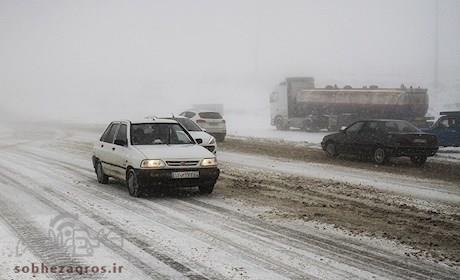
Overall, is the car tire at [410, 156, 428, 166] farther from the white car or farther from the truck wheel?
the truck wheel

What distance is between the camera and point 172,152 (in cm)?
959

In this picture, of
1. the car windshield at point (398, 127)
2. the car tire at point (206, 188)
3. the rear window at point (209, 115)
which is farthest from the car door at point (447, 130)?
the car tire at point (206, 188)

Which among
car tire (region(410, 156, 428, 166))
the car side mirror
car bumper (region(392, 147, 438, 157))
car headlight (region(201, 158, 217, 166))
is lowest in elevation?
car tire (region(410, 156, 428, 166))

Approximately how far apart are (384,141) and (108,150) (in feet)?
27.9

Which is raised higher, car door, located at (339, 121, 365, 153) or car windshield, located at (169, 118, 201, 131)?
car windshield, located at (169, 118, 201, 131)

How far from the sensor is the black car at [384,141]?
1495 centimetres

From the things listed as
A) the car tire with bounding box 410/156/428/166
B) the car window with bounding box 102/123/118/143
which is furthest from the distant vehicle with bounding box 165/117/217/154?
the car tire with bounding box 410/156/428/166

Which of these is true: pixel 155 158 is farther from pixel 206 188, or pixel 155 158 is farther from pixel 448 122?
pixel 448 122

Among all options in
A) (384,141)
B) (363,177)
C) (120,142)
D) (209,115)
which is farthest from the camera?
(209,115)

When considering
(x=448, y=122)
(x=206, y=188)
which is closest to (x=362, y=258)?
(x=206, y=188)

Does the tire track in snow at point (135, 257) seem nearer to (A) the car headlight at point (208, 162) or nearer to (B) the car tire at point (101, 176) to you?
(A) the car headlight at point (208, 162)

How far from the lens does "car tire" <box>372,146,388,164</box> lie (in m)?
15.3

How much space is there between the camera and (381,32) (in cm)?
15100
